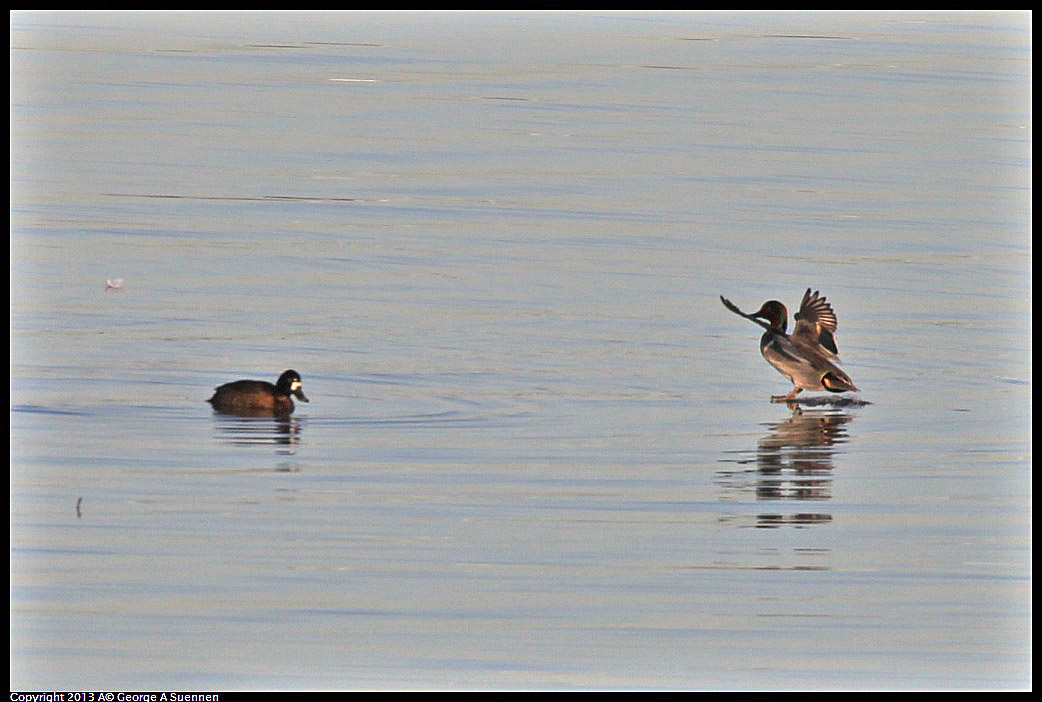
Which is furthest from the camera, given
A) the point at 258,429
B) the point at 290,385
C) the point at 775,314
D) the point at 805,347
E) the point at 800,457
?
the point at 775,314

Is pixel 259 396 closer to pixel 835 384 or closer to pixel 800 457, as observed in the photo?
pixel 800 457

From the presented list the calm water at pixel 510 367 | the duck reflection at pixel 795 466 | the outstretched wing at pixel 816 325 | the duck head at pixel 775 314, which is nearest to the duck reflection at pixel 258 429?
the calm water at pixel 510 367

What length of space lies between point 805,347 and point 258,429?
13.5 feet

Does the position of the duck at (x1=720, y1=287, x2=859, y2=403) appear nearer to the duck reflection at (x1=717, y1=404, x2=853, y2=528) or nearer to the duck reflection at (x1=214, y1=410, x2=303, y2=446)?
the duck reflection at (x1=717, y1=404, x2=853, y2=528)

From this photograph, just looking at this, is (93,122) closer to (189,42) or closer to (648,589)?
(189,42)

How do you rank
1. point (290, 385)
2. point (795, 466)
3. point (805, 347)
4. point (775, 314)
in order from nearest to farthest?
point (795, 466) < point (290, 385) < point (805, 347) < point (775, 314)

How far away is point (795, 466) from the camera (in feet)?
40.8

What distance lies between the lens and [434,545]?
10414mm

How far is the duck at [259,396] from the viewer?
1338cm

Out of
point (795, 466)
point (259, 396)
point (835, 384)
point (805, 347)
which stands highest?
point (805, 347)

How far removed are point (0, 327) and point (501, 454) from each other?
320 centimetres

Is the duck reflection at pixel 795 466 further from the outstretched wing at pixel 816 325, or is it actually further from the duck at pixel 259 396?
the duck at pixel 259 396

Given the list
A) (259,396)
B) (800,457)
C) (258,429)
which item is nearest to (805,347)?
(800,457)

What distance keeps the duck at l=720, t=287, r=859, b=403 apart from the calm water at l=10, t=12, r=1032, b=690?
230mm
